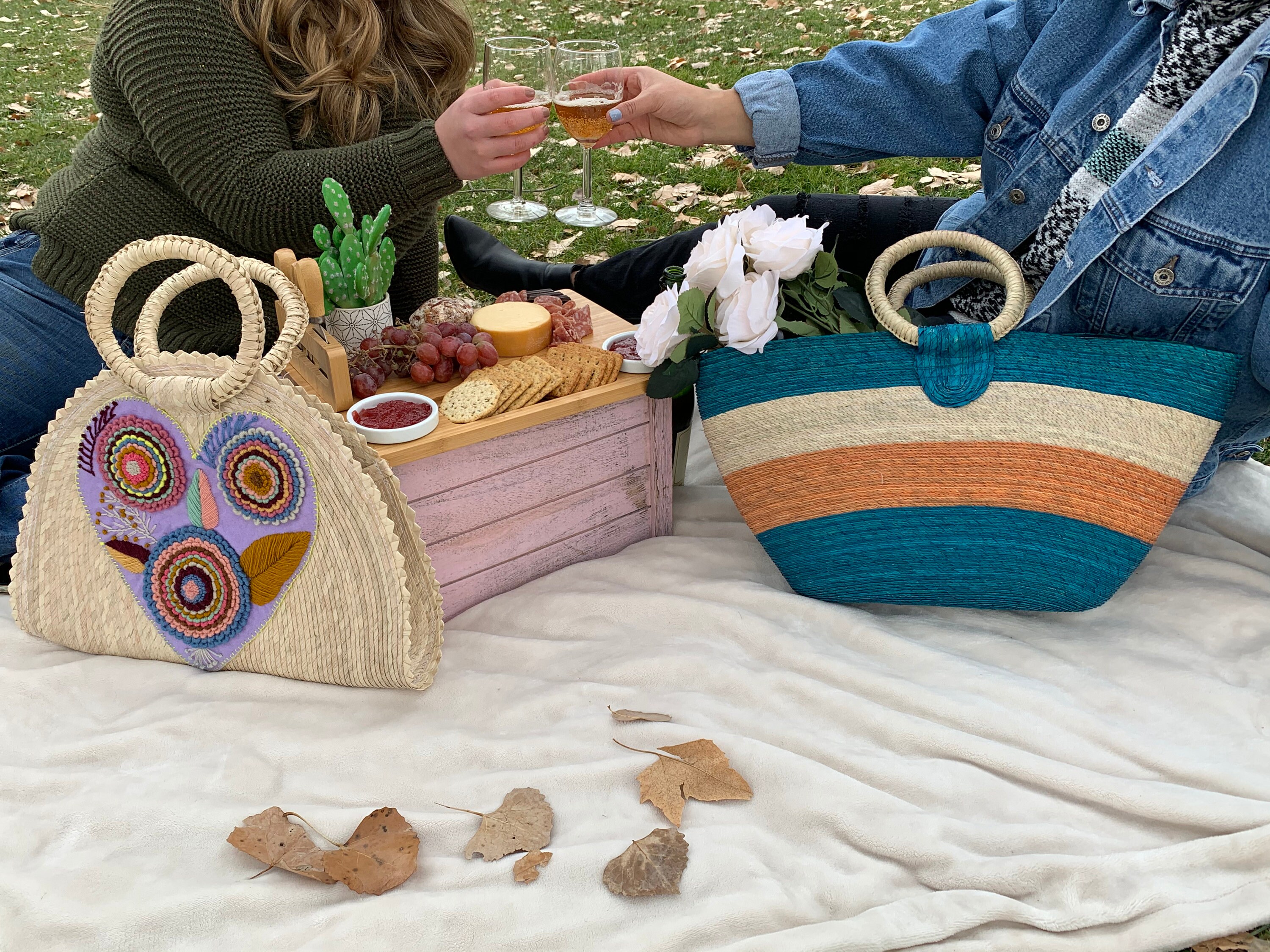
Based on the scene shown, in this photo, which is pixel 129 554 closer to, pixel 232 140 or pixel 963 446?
pixel 232 140

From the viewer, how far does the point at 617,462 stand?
6.29ft

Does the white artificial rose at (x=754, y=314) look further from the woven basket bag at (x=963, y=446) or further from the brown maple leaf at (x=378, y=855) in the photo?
the brown maple leaf at (x=378, y=855)

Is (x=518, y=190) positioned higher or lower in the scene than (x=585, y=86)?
lower

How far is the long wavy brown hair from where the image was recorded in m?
1.92

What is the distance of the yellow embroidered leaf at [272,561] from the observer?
1521mm

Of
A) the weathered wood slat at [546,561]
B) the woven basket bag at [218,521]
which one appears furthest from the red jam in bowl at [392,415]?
the weathered wood slat at [546,561]

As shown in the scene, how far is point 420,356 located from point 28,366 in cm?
88

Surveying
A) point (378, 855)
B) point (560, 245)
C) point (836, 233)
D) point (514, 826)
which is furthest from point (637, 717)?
point (560, 245)

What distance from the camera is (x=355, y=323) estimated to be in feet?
5.86

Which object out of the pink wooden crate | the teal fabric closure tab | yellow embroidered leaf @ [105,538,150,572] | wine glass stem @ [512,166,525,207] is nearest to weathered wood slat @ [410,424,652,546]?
the pink wooden crate

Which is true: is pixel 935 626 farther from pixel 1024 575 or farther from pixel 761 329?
pixel 761 329

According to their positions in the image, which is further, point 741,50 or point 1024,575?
point 741,50

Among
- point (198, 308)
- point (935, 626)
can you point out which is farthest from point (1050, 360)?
point (198, 308)

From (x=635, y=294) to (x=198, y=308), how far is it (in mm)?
1020
